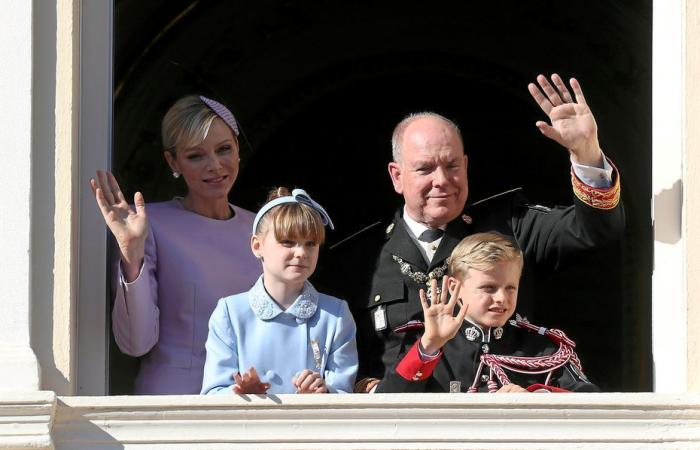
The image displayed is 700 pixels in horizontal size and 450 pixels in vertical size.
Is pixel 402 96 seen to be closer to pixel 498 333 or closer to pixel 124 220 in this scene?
pixel 498 333

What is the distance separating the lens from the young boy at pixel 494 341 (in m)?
6.91

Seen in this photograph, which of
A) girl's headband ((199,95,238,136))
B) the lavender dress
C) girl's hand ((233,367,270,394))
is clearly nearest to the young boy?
girl's hand ((233,367,270,394))

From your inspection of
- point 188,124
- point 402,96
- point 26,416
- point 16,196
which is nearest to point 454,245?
point 188,124

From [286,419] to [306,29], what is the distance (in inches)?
179

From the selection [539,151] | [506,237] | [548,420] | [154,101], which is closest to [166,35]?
[154,101]

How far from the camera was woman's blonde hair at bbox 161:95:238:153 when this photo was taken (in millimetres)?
7328

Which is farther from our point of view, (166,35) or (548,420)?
(166,35)

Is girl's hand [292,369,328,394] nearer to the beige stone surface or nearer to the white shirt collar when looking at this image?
the white shirt collar

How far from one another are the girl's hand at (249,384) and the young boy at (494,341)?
19.5 inches

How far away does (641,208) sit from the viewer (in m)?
10.5

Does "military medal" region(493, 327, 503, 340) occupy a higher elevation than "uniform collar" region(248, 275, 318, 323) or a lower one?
lower

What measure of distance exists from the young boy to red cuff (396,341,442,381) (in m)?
0.13

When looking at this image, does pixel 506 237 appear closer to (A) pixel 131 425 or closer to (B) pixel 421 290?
(B) pixel 421 290

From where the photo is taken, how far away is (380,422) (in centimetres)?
665
